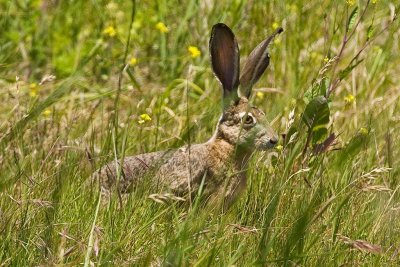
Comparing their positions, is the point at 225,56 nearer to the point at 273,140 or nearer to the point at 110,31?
the point at 273,140

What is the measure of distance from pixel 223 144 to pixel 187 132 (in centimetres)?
123

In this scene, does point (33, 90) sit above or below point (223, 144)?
above

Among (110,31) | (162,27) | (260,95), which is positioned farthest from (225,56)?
(110,31)

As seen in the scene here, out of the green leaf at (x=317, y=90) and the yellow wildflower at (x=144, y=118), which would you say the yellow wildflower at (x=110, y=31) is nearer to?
the yellow wildflower at (x=144, y=118)

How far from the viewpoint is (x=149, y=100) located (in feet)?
21.2

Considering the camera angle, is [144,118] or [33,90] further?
[33,90]

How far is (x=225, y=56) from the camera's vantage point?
5430mm

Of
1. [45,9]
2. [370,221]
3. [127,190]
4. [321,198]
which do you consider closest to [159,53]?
[45,9]

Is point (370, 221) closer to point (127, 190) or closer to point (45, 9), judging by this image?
point (127, 190)

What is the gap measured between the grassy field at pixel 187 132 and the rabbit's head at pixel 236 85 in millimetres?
141

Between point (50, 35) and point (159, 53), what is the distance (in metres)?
0.84

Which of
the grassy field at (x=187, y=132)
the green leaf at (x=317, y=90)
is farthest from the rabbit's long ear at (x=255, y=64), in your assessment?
the green leaf at (x=317, y=90)

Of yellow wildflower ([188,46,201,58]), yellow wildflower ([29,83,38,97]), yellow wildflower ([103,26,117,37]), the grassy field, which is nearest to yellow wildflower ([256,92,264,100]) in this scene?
the grassy field

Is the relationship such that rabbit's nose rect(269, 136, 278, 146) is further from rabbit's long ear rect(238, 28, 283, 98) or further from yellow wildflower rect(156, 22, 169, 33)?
yellow wildflower rect(156, 22, 169, 33)
